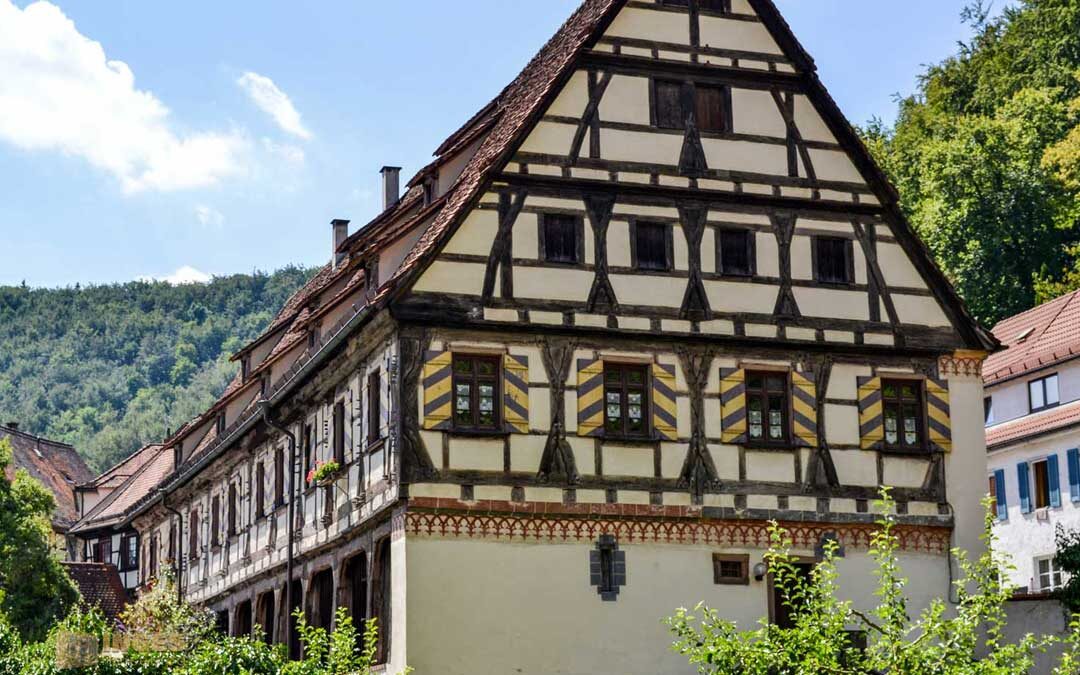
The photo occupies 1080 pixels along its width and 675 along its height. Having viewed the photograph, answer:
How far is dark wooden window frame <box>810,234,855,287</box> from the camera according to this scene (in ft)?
106

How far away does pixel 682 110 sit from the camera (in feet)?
105

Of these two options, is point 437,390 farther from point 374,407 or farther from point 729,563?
point 729,563

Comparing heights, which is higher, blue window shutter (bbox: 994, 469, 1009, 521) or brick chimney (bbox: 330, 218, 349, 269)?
brick chimney (bbox: 330, 218, 349, 269)

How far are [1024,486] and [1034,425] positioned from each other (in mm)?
1475

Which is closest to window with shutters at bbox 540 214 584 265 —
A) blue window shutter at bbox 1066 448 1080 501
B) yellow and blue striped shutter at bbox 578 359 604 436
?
yellow and blue striped shutter at bbox 578 359 604 436

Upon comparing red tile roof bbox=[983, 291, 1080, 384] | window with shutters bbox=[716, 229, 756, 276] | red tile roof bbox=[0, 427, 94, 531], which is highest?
red tile roof bbox=[0, 427, 94, 531]

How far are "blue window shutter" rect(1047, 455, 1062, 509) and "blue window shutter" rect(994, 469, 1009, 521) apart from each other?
1.77 meters

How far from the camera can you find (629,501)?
1184 inches

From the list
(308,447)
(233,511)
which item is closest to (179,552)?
(233,511)

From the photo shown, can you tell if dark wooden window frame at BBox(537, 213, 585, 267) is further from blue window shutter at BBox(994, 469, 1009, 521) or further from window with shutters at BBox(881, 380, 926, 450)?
blue window shutter at BBox(994, 469, 1009, 521)

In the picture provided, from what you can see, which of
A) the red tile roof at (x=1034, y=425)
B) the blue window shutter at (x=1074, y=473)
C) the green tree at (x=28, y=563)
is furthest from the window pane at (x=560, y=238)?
the green tree at (x=28, y=563)

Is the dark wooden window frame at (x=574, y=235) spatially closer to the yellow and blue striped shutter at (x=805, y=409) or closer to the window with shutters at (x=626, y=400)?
the window with shutters at (x=626, y=400)

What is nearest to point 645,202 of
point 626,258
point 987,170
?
point 626,258

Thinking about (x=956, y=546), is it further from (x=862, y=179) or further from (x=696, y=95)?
(x=696, y=95)
